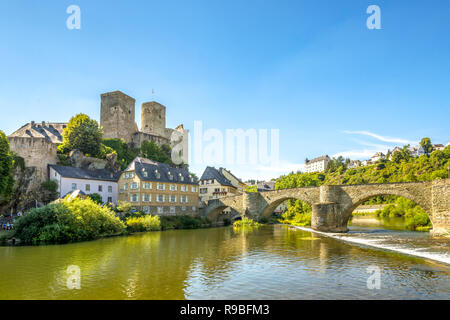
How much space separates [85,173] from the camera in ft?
146

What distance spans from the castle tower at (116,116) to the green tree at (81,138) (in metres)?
12.7

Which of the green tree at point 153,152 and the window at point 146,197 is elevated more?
the green tree at point 153,152

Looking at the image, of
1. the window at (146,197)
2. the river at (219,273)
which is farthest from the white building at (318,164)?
the river at (219,273)

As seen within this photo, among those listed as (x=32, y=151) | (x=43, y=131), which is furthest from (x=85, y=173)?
(x=43, y=131)

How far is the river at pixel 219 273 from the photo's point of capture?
36.9 ft

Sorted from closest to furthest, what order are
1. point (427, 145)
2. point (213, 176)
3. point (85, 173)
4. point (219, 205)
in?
point (85, 173), point (219, 205), point (213, 176), point (427, 145)

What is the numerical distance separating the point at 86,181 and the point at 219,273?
3406 cm

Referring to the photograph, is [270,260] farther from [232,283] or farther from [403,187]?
[403,187]

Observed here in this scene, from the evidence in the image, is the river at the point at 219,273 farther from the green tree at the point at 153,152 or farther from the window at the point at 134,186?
the green tree at the point at 153,152

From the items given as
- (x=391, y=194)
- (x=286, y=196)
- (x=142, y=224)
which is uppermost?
(x=391, y=194)

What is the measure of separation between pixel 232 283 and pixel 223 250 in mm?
9201

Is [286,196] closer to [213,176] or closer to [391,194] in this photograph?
[391,194]

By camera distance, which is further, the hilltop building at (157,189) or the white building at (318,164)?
the white building at (318,164)
